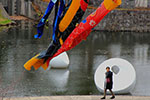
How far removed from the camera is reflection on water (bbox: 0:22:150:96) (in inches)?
681

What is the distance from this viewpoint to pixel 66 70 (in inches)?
852

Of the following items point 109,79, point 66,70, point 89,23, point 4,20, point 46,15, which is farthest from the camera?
point 4,20

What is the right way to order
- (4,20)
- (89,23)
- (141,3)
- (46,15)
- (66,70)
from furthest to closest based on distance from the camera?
(141,3), (4,20), (66,70), (46,15), (89,23)

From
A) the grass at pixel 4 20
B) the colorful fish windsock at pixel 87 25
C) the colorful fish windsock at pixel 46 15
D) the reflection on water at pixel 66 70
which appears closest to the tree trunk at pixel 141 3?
the reflection on water at pixel 66 70

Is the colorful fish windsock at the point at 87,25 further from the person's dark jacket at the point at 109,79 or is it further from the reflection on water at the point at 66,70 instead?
the reflection on water at the point at 66,70

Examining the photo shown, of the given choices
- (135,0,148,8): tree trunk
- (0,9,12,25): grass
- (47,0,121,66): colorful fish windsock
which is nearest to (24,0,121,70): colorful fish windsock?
(47,0,121,66): colorful fish windsock

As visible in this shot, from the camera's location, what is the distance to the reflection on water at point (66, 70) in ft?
56.7

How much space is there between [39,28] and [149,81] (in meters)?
7.50

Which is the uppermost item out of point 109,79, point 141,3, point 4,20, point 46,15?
point 141,3

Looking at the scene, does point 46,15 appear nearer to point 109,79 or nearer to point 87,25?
point 87,25

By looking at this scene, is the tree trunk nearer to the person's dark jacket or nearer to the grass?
the grass

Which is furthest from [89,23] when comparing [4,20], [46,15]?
[4,20]

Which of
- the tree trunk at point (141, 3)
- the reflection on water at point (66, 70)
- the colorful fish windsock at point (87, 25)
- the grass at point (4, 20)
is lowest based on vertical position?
the reflection on water at point (66, 70)

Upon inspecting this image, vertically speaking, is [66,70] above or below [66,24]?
below
